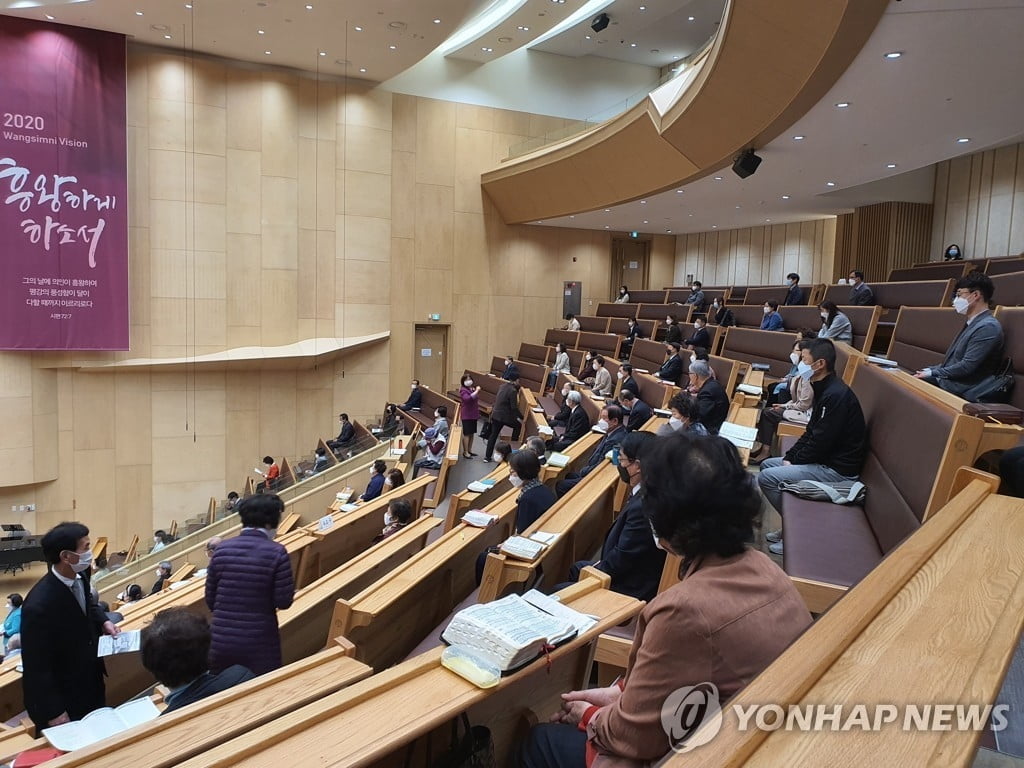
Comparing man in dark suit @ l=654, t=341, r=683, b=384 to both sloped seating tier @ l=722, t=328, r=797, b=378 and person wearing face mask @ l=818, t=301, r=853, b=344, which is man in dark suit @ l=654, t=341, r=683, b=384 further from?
person wearing face mask @ l=818, t=301, r=853, b=344

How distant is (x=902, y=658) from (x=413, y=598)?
2.22 metres

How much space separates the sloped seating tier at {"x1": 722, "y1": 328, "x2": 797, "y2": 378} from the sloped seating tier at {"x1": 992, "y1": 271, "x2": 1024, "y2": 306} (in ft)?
6.15

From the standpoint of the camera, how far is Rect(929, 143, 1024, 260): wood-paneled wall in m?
9.89

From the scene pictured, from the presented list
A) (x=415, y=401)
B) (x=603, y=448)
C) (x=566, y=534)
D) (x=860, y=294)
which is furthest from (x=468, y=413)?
(x=566, y=534)

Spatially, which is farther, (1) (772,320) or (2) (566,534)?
(1) (772,320)

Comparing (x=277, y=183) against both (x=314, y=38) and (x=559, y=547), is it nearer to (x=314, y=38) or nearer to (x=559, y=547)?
(x=314, y=38)

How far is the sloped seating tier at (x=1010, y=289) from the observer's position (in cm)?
530

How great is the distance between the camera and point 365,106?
13406 mm

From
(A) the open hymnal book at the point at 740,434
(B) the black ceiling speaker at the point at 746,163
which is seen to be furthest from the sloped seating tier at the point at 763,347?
(A) the open hymnal book at the point at 740,434

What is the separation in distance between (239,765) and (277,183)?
42.9ft

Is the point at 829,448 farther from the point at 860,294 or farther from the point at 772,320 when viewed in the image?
the point at 772,320

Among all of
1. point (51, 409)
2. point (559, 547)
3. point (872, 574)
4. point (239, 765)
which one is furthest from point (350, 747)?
point (51, 409)

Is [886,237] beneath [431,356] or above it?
above

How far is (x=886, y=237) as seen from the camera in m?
12.4
